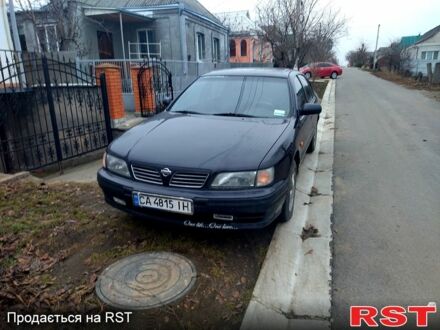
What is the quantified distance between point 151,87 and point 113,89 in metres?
1.89

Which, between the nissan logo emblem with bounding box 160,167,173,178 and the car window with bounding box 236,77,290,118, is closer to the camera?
the nissan logo emblem with bounding box 160,167,173,178

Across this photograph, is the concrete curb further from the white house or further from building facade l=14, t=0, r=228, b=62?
the white house

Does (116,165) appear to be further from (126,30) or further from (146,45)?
(126,30)

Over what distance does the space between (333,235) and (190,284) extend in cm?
167

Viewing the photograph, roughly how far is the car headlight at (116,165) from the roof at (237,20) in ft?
106

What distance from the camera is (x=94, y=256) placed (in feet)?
9.89

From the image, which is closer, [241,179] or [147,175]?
[241,179]

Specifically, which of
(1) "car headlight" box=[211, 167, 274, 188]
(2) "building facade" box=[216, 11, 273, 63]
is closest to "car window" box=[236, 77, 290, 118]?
(1) "car headlight" box=[211, 167, 274, 188]

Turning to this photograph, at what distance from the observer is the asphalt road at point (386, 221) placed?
8.64 ft

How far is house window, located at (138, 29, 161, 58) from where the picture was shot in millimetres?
16703

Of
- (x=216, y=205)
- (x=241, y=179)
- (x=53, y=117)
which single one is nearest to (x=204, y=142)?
(x=241, y=179)

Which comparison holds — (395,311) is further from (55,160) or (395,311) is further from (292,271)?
(55,160)

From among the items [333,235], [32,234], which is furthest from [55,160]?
[333,235]

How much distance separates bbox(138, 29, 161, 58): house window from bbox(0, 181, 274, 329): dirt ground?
45.5 feet
